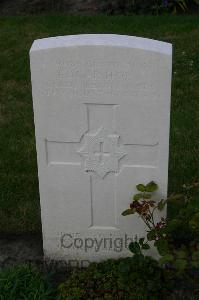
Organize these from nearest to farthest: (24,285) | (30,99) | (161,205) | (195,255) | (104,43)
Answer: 1. (104,43)
2. (195,255)
3. (161,205)
4. (24,285)
5. (30,99)

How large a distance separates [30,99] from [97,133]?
2.61m

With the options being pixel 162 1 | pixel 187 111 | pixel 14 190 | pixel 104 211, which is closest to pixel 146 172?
pixel 104 211

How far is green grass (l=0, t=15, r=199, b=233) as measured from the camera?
166 inches

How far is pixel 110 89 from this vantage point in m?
2.99

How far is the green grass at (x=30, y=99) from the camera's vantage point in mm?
4219

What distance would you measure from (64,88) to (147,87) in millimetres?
419

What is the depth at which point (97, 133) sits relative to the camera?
314cm

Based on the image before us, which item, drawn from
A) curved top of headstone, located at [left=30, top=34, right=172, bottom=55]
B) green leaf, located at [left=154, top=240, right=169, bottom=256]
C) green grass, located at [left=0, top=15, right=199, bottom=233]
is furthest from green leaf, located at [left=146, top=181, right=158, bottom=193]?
green grass, located at [left=0, top=15, right=199, bottom=233]

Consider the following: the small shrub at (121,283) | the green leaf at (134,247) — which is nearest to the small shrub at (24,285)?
the small shrub at (121,283)

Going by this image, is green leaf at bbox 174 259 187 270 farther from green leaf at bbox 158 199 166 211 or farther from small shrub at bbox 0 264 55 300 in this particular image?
small shrub at bbox 0 264 55 300

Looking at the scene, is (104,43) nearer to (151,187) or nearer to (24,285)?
(151,187)

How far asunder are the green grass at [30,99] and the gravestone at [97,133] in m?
0.56

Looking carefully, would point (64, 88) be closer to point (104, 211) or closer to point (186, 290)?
point (104, 211)

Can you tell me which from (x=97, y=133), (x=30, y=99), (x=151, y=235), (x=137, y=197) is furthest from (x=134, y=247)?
(x=30, y=99)
